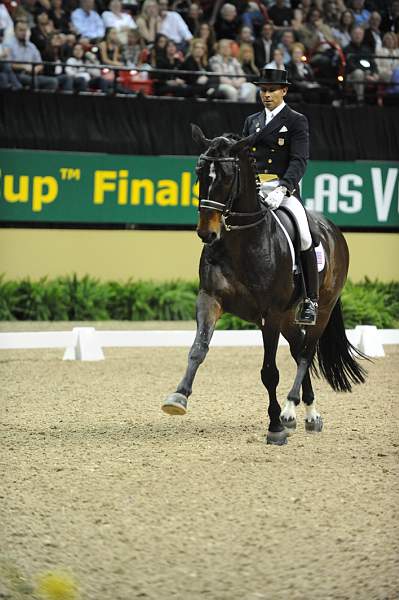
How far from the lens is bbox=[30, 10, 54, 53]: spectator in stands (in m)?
14.9

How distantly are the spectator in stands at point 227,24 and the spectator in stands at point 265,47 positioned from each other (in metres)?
0.50

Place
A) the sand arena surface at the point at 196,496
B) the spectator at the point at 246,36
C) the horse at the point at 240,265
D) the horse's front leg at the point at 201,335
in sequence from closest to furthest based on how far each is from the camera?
1. the sand arena surface at the point at 196,496
2. the horse at the point at 240,265
3. the horse's front leg at the point at 201,335
4. the spectator at the point at 246,36

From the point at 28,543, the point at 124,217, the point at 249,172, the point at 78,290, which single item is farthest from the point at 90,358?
the point at 28,543

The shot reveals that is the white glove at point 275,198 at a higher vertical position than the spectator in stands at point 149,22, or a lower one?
lower

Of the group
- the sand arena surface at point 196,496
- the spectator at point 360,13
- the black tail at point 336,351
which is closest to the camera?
the sand arena surface at point 196,496

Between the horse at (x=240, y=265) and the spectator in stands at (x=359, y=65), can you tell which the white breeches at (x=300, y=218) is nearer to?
the horse at (x=240, y=265)

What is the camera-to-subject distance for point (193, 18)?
16.4 meters

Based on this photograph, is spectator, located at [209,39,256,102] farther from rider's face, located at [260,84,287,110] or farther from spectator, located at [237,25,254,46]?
rider's face, located at [260,84,287,110]

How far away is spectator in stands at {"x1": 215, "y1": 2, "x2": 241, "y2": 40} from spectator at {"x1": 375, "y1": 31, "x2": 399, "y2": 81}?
2.25 meters

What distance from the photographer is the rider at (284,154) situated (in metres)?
7.64

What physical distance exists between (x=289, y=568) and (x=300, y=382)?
3428 mm

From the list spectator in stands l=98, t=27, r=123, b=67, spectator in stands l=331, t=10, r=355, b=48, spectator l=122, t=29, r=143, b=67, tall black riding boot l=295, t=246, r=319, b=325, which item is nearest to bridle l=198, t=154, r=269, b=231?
tall black riding boot l=295, t=246, r=319, b=325

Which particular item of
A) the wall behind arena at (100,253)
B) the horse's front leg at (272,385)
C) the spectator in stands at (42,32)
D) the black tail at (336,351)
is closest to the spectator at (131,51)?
the spectator in stands at (42,32)

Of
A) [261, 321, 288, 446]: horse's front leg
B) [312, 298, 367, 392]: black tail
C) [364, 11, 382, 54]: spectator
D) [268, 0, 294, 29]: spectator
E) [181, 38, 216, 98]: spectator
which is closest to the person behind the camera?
[261, 321, 288, 446]: horse's front leg
